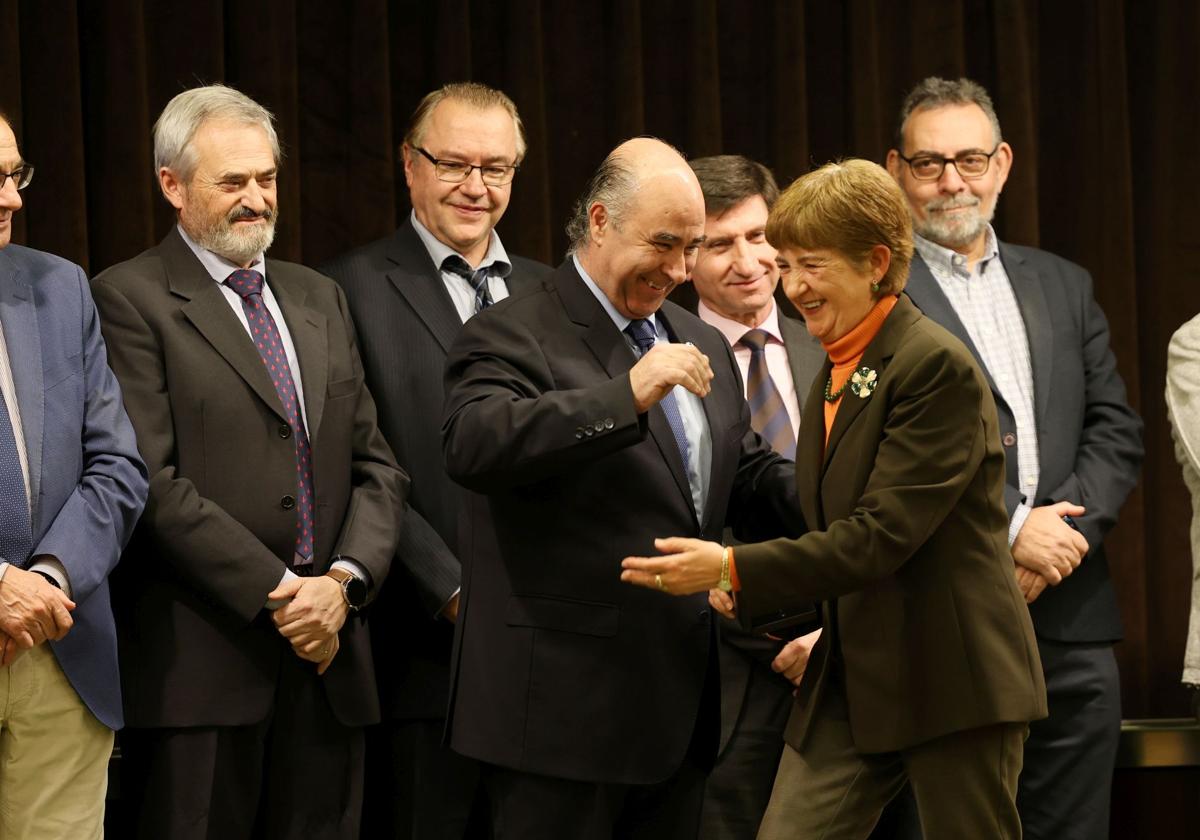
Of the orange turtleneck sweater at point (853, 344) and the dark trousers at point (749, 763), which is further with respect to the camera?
the dark trousers at point (749, 763)

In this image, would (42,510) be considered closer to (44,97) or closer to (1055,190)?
(44,97)

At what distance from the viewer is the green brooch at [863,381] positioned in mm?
2727

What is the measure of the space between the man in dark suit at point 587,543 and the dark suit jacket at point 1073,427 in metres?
1.20

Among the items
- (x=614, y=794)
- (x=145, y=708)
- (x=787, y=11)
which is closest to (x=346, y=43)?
(x=787, y=11)

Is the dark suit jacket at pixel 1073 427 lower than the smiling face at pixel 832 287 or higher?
lower

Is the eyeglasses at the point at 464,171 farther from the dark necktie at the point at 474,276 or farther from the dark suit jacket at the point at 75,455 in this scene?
the dark suit jacket at the point at 75,455

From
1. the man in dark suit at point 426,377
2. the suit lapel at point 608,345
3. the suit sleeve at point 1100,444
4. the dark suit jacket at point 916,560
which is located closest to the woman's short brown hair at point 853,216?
the dark suit jacket at point 916,560

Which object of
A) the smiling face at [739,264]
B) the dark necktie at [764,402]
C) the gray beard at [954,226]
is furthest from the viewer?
the gray beard at [954,226]

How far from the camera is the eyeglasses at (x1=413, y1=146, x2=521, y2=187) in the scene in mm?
3699

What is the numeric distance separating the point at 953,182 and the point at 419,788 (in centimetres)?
200

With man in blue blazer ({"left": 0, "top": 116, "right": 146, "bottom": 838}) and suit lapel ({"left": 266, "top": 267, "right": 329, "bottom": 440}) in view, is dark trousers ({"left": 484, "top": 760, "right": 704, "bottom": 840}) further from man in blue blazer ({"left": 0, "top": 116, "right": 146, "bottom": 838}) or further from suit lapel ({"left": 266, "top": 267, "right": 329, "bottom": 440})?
suit lapel ({"left": 266, "top": 267, "right": 329, "bottom": 440})

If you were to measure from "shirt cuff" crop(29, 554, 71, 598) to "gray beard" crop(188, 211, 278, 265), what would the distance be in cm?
76

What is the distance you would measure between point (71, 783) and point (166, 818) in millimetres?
195

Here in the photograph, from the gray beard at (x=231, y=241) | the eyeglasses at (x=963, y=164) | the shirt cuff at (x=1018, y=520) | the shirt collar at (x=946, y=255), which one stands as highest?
the eyeglasses at (x=963, y=164)
